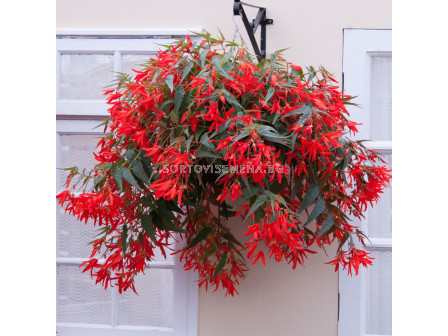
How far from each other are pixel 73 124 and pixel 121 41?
0.34 meters

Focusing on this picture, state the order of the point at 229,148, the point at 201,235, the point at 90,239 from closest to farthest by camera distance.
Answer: the point at 229,148, the point at 201,235, the point at 90,239

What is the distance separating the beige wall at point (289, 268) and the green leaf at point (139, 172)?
2.02 feet

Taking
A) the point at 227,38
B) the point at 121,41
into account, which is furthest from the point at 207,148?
the point at 121,41

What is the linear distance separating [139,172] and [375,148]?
87 centimetres

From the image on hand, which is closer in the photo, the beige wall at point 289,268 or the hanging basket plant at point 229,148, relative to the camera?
the hanging basket plant at point 229,148

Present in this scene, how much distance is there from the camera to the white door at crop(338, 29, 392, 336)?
151cm

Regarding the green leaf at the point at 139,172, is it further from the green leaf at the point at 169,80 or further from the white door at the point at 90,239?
the white door at the point at 90,239

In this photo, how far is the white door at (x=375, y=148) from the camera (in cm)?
151

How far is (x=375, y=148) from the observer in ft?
5.08

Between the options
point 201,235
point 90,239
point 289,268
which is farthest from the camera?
point 90,239

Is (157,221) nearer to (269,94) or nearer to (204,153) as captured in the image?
(204,153)

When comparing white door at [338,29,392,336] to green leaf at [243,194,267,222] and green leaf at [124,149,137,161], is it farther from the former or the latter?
green leaf at [124,149,137,161]

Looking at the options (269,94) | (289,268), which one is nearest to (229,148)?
(269,94)

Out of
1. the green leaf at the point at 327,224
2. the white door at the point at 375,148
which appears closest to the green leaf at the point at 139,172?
the green leaf at the point at 327,224
